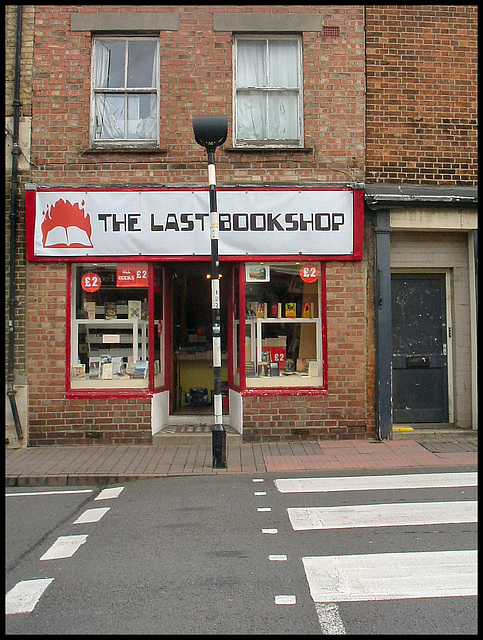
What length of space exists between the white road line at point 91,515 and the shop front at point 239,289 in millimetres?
3398

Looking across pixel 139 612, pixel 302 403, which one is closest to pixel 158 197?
pixel 302 403

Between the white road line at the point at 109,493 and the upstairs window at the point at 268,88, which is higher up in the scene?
the upstairs window at the point at 268,88

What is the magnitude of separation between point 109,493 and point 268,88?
23.2ft

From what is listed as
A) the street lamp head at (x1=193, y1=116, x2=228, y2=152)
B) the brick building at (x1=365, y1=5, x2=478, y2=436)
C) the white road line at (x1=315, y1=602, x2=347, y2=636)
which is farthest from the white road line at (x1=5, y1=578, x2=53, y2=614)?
the brick building at (x1=365, y1=5, x2=478, y2=436)

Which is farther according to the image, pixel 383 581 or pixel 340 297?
pixel 340 297

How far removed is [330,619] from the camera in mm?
3693

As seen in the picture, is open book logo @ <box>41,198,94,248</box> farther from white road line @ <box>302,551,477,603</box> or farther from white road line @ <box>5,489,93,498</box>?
white road line @ <box>302,551,477,603</box>

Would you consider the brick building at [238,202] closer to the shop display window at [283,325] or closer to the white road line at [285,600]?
the shop display window at [283,325]

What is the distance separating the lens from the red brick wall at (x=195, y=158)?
32.0ft

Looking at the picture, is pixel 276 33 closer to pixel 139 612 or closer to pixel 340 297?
pixel 340 297

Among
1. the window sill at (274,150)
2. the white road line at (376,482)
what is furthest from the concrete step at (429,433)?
the window sill at (274,150)

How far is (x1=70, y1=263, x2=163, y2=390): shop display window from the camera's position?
1000 cm

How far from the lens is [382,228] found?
32.6 feet

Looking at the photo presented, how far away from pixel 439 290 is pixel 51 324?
665 centimetres
